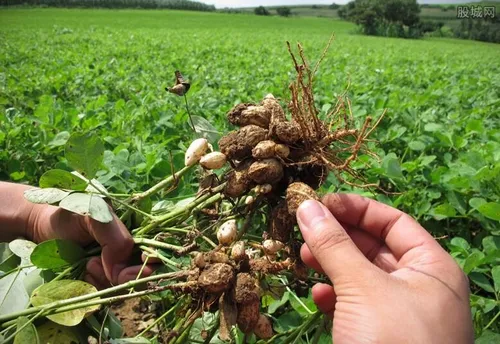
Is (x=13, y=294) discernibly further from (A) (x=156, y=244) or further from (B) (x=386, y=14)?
(B) (x=386, y=14)

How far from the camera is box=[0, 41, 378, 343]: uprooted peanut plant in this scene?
118 centimetres

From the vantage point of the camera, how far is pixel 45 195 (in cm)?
135

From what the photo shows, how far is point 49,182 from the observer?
4.58 feet

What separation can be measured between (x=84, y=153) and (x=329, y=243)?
850 mm

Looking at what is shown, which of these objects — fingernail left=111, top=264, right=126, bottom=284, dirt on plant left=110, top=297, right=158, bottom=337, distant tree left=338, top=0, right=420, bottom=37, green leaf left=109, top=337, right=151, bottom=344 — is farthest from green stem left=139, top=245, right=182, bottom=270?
distant tree left=338, top=0, right=420, bottom=37

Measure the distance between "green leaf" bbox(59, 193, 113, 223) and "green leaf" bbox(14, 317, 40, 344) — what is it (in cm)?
34

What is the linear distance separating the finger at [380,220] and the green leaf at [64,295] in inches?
32.0

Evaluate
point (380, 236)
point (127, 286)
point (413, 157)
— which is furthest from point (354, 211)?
point (413, 157)

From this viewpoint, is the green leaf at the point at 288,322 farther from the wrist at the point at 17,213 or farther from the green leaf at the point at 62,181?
the wrist at the point at 17,213

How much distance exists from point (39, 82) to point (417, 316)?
478 centimetres

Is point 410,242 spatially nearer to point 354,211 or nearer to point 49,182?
point 354,211

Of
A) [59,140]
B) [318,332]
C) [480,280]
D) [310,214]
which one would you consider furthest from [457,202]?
[59,140]

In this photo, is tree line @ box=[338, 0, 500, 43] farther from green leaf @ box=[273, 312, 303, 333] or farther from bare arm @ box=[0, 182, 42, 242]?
bare arm @ box=[0, 182, 42, 242]

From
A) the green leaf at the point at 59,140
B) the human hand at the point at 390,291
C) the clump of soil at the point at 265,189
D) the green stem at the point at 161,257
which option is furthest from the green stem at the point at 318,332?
the green leaf at the point at 59,140
